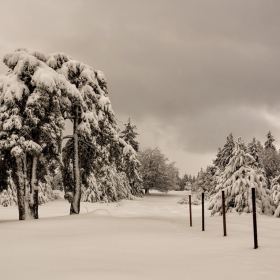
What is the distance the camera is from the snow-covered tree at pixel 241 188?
18.7 meters

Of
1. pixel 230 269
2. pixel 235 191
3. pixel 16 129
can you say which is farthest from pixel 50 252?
pixel 235 191

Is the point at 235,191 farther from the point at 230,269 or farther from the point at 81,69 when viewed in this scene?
the point at 230,269

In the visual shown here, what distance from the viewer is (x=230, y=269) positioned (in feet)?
15.3

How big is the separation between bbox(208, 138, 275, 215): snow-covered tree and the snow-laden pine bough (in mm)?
5984

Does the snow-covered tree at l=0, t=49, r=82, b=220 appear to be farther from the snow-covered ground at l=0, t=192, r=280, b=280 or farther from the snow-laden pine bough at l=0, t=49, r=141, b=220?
the snow-covered ground at l=0, t=192, r=280, b=280

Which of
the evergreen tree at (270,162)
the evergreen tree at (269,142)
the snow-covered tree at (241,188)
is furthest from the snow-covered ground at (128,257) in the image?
the evergreen tree at (269,142)

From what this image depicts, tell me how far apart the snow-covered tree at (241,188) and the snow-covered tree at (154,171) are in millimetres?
37084

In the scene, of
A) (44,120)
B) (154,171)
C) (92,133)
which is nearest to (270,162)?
(154,171)

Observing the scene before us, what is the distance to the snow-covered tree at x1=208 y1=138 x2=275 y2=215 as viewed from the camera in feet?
61.2

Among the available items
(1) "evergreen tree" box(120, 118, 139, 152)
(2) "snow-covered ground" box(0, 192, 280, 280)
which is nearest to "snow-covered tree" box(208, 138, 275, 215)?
(2) "snow-covered ground" box(0, 192, 280, 280)

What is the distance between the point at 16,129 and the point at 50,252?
8.49 metres

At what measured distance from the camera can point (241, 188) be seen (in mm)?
18906

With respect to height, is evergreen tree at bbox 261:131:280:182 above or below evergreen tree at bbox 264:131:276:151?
below

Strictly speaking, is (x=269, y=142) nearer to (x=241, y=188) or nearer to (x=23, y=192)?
(x=241, y=188)
